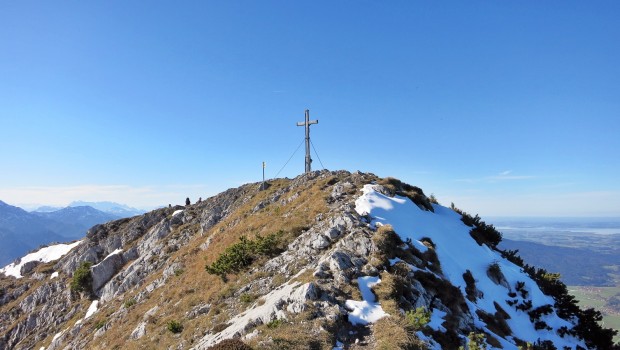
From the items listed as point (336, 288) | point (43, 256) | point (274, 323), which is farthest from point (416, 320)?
point (43, 256)

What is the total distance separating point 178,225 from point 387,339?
4588cm

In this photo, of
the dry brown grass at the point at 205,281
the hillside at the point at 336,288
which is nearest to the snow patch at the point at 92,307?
the hillside at the point at 336,288

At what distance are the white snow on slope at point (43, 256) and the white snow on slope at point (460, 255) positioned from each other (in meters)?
66.9

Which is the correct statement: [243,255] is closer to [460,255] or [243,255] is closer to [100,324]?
[460,255]

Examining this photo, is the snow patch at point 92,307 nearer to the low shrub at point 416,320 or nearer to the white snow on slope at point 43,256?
the white snow on slope at point 43,256

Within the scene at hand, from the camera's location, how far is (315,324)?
47.5 feet

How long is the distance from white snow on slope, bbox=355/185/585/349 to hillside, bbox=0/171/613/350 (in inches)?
4.7

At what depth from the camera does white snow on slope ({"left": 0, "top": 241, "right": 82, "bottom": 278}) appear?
6867 cm

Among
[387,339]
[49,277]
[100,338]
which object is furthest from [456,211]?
[49,277]

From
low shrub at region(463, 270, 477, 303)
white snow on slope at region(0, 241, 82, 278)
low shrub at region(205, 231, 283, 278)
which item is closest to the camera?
low shrub at region(463, 270, 477, 303)

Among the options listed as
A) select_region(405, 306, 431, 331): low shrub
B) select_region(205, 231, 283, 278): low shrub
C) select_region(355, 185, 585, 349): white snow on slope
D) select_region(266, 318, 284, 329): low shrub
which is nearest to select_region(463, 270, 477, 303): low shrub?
select_region(355, 185, 585, 349): white snow on slope

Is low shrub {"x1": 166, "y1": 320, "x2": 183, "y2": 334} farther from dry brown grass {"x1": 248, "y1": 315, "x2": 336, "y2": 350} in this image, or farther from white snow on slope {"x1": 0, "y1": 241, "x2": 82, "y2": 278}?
white snow on slope {"x1": 0, "y1": 241, "x2": 82, "y2": 278}

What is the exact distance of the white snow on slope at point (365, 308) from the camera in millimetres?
15133

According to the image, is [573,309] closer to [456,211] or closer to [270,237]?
[456,211]
